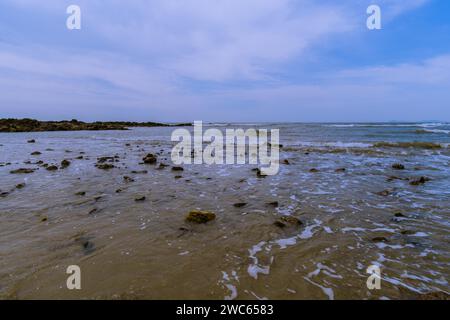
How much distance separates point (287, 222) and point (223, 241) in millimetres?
1563

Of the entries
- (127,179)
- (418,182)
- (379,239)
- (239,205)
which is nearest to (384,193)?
(418,182)

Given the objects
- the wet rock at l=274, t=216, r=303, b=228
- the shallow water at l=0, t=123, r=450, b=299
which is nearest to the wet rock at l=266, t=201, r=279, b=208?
the shallow water at l=0, t=123, r=450, b=299

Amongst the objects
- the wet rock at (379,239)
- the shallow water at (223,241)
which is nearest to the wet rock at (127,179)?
the shallow water at (223,241)

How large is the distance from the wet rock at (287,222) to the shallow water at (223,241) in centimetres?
15

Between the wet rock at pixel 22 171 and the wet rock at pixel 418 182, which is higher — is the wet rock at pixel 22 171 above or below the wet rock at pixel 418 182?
above

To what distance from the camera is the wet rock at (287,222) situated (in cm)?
528

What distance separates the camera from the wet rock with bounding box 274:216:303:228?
5.28 metres

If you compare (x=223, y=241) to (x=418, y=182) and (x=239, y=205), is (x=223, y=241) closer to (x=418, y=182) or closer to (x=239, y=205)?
(x=239, y=205)

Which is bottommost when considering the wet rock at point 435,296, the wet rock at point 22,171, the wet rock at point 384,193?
the wet rock at point 435,296

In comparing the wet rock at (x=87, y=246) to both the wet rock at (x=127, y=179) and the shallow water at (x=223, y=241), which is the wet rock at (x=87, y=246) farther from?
the wet rock at (x=127, y=179)

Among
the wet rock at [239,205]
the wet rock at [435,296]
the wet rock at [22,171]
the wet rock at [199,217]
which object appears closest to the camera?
the wet rock at [435,296]

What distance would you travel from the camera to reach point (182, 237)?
4.73 meters
